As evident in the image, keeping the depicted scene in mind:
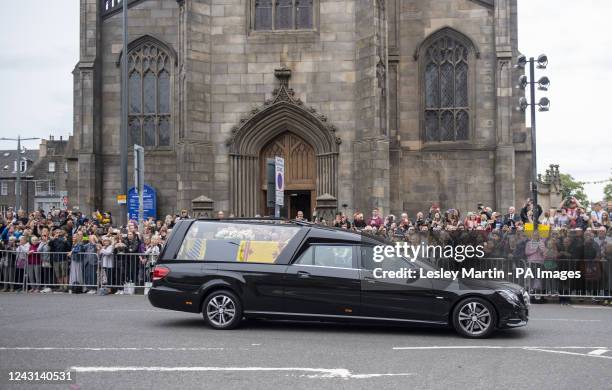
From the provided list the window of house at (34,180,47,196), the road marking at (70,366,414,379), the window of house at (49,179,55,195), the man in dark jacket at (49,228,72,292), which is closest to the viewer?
the road marking at (70,366,414,379)

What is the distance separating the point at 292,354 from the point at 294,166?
16.6m

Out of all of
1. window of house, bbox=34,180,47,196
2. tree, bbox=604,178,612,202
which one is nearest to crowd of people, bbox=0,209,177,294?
window of house, bbox=34,180,47,196

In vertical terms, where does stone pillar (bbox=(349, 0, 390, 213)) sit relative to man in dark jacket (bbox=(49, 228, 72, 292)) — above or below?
above

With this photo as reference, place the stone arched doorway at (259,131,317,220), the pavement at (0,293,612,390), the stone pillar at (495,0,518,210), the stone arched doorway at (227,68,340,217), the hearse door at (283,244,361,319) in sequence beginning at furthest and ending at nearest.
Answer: the stone arched doorway at (259,131,317,220) → the stone pillar at (495,0,518,210) → the stone arched doorway at (227,68,340,217) → the hearse door at (283,244,361,319) → the pavement at (0,293,612,390)

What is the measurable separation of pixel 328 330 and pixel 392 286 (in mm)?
1360

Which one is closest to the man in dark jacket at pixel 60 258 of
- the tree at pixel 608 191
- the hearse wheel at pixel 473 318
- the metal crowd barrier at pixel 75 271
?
the metal crowd barrier at pixel 75 271

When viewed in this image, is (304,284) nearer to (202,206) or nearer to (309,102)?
(202,206)

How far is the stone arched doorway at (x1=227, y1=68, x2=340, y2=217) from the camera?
24906mm

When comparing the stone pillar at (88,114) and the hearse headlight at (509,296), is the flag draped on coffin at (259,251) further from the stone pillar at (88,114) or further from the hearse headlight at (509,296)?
the stone pillar at (88,114)

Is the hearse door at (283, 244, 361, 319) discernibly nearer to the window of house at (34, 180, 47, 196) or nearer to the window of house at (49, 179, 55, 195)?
the window of house at (49, 179, 55, 195)

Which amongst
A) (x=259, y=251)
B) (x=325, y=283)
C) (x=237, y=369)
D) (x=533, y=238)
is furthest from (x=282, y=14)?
(x=237, y=369)

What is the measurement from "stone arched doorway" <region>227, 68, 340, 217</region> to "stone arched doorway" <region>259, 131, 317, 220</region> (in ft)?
0.11

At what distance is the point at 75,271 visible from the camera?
18.5 m

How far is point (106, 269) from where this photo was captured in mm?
18219
